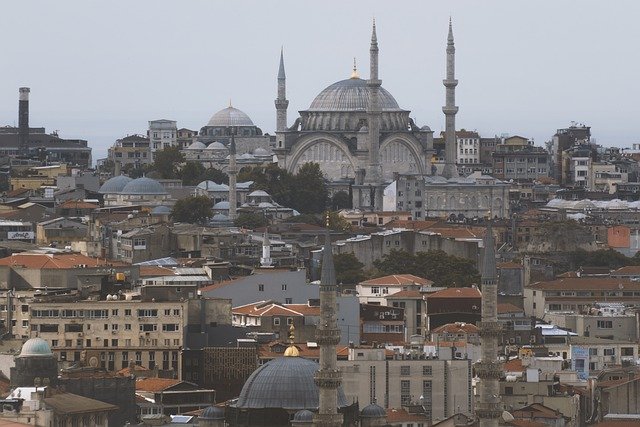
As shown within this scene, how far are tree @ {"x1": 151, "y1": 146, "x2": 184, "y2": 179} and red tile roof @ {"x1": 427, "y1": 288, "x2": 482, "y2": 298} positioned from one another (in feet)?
247

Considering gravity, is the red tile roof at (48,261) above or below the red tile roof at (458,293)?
above

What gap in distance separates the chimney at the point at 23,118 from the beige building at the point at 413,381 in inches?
4127

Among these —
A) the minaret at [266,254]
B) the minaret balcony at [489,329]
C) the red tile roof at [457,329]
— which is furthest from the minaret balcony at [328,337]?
the minaret at [266,254]

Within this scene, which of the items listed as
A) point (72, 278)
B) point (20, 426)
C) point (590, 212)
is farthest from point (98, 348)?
point (590, 212)

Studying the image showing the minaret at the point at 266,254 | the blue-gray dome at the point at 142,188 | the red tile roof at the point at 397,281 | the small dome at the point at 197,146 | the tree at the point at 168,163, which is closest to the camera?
the red tile roof at the point at 397,281

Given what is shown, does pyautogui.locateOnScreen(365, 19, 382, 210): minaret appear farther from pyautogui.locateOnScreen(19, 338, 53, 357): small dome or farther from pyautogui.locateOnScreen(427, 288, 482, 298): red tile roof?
pyautogui.locateOnScreen(19, 338, 53, 357): small dome

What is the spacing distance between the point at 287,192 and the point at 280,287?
68.7 metres

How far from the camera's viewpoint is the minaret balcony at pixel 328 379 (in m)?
44.9

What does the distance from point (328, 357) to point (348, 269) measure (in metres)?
49.9

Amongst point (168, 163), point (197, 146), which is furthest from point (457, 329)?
point (197, 146)

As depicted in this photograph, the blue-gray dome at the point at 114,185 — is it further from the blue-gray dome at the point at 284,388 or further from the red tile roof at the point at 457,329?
the blue-gray dome at the point at 284,388

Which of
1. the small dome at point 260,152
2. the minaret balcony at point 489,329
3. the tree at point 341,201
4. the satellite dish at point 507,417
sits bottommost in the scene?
the satellite dish at point 507,417

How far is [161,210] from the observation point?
384ft

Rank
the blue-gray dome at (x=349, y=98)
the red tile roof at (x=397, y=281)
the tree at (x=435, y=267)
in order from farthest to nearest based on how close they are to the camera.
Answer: the blue-gray dome at (x=349, y=98) < the tree at (x=435, y=267) < the red tile roof at (x=397, y=281)
